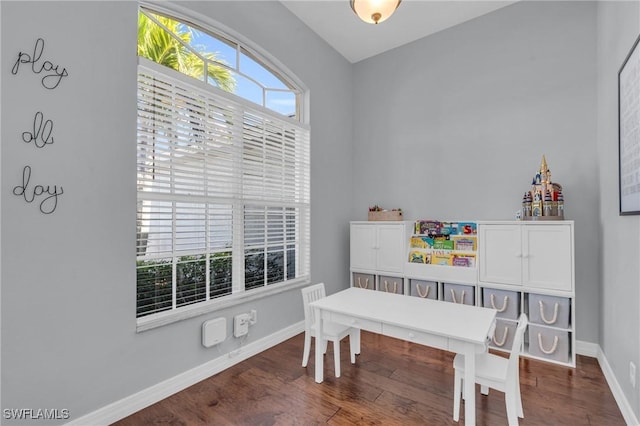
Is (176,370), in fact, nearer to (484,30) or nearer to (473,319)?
(473,319)

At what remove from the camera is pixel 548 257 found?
2645 mm

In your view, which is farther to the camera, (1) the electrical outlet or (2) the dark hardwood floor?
(1) the electrical outlet

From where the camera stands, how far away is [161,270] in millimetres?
2232

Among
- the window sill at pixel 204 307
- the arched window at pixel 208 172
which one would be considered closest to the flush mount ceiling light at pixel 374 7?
the arched window at pixel 208 172

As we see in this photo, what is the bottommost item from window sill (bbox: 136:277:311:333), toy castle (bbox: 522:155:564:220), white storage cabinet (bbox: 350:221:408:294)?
window sill (bbox: 136:277:311:333)

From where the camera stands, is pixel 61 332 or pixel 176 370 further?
pixel 176 370

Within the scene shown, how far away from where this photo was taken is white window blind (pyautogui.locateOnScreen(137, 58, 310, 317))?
215 centimetres

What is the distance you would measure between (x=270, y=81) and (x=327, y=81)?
95cm

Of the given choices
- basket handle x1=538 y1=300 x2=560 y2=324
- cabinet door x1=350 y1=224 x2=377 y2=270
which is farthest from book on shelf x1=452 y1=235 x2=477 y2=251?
cabinet door x1=350 y1=224 x2=377 y2=270

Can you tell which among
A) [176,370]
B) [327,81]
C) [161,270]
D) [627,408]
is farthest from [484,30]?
[176,370]

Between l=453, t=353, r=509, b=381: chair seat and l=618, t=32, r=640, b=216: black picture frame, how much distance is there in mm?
1156

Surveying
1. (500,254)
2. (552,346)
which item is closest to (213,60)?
(500,254)

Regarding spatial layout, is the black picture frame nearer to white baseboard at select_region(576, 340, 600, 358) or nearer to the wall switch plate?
white baseboard at select_region(576, 340, 600, 358)

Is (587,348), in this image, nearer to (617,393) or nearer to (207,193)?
(617,393)
